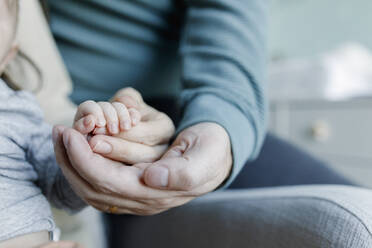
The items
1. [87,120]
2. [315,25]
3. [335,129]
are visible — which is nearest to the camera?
[87,120]

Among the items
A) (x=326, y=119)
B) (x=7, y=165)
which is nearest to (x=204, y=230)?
(x=7, y=165)

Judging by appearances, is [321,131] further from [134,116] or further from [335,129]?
[134,116]

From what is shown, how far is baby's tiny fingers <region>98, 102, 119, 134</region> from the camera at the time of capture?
0.20 m

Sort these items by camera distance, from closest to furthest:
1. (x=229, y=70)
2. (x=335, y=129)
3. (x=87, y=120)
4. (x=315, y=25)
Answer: (x=87, y=120) → (x=229, y=70) → (x=335, y=129) → (x=315, y=25)

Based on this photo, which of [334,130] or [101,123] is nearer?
[101,123]

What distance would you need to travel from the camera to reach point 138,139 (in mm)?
223

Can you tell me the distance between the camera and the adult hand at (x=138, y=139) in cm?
20

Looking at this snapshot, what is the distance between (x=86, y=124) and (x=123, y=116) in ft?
0.07

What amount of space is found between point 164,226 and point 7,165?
181mm

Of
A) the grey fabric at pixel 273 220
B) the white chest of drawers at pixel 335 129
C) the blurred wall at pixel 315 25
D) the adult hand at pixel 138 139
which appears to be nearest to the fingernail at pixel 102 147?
the adult hand at pixel 138 139

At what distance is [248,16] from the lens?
39 cm

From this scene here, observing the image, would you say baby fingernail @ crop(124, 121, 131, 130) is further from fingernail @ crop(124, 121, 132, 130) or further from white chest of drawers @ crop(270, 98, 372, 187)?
white chest of drawers @ crop(270, 98, 372, 187)

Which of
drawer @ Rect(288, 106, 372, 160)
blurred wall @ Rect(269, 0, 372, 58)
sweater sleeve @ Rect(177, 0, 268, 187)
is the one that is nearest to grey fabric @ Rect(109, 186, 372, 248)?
sweater sleeve @ Rect(177, 0, 268, 187)

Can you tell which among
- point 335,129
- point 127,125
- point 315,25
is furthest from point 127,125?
point 315,25
